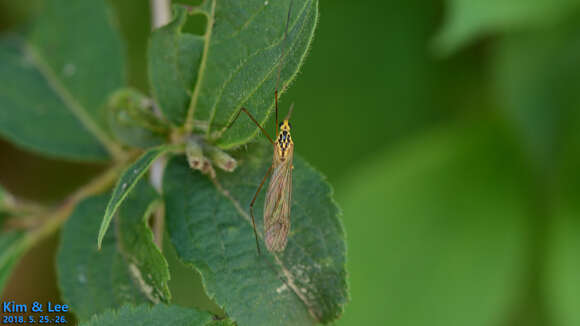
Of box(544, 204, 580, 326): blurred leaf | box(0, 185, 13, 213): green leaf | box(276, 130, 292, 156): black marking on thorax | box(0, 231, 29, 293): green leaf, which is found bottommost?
box(544, 204, 580, 326): blurred leaf

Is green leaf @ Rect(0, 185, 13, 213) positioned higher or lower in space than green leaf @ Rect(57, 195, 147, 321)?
higher

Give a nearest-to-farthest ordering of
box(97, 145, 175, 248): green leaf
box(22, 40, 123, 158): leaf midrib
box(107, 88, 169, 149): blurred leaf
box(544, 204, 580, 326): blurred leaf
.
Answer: box(97, 145, 175, 248): green leaf, box(107, 88, 169, 149): blurred leaf, box(22, 40, 123, 158): leaf midrib, box(544, 204, 580, 326): blurred leaf

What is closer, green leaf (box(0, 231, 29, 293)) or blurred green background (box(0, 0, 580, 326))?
green leaf (box(0, 231, 29, 293))

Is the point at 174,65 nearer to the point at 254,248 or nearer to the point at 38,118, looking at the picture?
the point at 254,248

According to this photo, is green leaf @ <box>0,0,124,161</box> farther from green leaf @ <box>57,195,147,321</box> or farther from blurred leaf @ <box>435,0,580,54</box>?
blurred leaf @ <box>435,0,580,54</box>

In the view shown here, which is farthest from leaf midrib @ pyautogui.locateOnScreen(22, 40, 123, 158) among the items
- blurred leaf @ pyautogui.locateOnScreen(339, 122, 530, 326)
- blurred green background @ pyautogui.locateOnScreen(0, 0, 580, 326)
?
blurred leaf @ pyautogui.locateOnScreen(339, 122, 530, 326)

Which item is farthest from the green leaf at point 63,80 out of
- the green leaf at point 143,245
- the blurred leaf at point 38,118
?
the green leaf at point 143,245

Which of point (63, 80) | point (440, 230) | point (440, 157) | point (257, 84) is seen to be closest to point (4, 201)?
point (63, 80)
